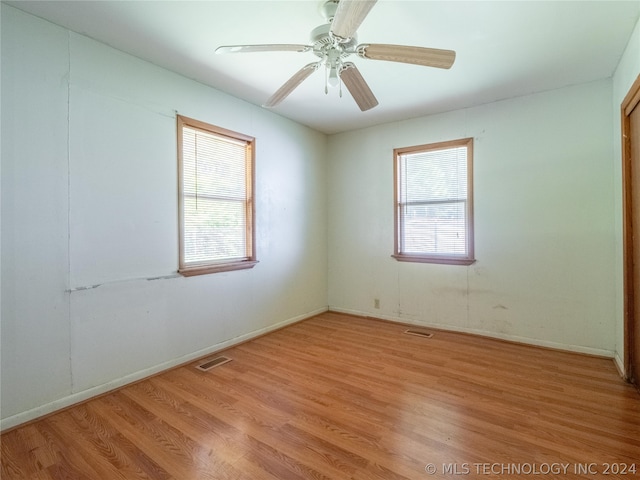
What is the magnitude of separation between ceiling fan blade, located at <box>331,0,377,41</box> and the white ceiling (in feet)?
1.79

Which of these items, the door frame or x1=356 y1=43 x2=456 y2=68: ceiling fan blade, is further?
the door frame

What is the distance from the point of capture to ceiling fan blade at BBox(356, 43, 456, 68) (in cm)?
175

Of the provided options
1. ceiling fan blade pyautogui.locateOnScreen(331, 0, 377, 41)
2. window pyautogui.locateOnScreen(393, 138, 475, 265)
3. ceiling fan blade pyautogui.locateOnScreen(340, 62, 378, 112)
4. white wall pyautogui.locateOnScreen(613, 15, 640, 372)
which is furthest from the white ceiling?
window pyautogui.locateOnScreen(393, 138, 475, 265)

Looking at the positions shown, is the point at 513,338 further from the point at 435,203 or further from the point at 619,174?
the point at 619,174

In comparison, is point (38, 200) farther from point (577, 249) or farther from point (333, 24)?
point (577, 249)

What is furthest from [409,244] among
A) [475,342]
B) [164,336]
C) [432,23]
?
[164,336]

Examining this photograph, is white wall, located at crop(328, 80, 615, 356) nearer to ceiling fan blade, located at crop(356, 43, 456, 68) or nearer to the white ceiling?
the white ceiling

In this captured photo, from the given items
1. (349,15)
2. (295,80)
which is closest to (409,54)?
(349,15)

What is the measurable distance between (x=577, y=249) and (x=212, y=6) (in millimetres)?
3820

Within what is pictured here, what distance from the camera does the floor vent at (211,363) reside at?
2842mm

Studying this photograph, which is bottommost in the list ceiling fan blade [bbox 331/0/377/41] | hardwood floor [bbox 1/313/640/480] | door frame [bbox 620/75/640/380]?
hardwood floor [bbox 1/313/640/480]

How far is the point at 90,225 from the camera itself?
2324 mm

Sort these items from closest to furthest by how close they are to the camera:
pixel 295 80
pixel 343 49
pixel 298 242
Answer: pixel 343 49, pixel 295 80, pixel 298 242

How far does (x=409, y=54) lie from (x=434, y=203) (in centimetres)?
239
